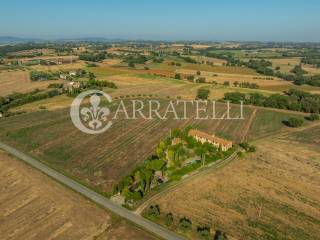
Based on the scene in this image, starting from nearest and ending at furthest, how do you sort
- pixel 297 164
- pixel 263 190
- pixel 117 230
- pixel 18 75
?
pixel 117 230 < pixel 263 190 < pixel 297 164 < pixel 18 75

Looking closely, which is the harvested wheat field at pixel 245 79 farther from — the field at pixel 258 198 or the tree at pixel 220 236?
the tree at pixel 220 236

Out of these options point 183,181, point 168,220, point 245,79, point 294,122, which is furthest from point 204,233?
point 245,79

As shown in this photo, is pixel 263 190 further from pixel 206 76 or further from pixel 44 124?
pixel 206 76

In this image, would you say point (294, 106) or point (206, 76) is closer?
point (294, 106)

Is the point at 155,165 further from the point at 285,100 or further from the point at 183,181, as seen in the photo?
the point at 285,100

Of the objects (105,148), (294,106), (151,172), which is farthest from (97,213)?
(294,106)
